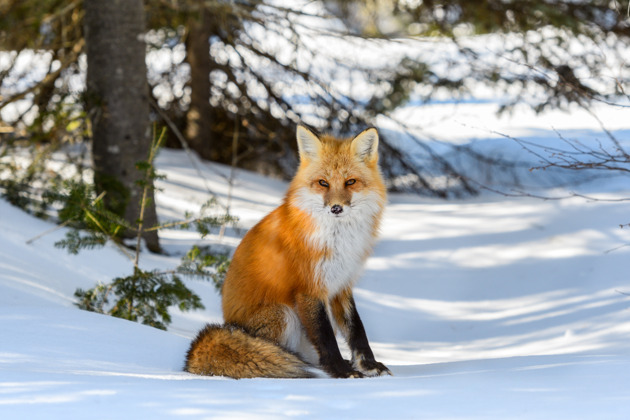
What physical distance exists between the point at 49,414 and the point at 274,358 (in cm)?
112

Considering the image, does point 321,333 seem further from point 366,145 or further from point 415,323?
point 415,323

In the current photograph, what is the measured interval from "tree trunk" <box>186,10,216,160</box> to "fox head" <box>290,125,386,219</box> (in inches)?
266

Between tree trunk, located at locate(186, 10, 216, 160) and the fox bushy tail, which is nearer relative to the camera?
the fox bushy tail

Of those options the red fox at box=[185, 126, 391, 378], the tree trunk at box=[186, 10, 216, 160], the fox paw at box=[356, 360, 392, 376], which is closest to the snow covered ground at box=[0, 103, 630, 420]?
the fox paw at box=[356, 360, 392, 376]

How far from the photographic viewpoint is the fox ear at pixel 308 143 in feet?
11.8

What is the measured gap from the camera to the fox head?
3.42 m

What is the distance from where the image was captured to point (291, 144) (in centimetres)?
995

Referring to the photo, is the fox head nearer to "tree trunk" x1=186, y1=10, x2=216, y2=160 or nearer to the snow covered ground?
the snow covered ground

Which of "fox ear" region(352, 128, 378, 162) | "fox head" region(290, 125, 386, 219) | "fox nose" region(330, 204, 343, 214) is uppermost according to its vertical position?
"fox ear" region(352, 128, 378, 162)

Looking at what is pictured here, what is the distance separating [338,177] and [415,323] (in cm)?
307

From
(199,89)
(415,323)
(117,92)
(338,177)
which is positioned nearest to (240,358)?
(338,177)

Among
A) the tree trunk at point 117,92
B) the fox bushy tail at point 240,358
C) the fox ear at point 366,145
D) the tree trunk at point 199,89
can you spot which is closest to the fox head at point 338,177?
the fox ear at point 366,145

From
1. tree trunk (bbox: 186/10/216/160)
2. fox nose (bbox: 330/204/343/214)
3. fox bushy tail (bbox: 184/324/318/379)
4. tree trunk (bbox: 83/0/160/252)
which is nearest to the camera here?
fox bushy tail (bbox: 184/324/318/379)

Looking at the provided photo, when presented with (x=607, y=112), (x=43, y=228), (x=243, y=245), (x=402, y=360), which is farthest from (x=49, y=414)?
(x=607, y=112)
